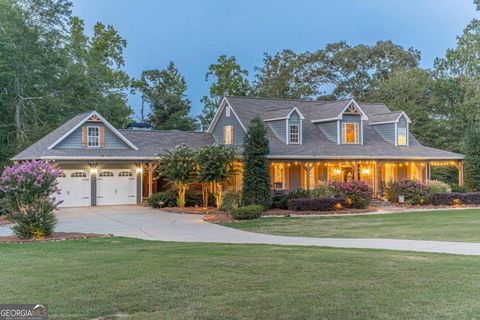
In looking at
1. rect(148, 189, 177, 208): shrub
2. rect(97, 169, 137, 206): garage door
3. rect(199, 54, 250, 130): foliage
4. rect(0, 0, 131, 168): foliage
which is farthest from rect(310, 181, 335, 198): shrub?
rect(199, 54, 250, 130): foliage

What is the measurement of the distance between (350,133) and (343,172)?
2392 mm

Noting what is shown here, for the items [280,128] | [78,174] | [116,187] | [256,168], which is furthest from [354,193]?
[78,174]

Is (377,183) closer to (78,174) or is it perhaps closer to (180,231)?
(180,231)

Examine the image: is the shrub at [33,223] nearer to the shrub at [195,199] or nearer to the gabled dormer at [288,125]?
the shrub at [195,199]

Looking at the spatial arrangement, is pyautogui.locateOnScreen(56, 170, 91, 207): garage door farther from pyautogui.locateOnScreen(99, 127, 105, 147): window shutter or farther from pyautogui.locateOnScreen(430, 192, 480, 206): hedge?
pyautogui.locateOnScreen(430, 192, 480, 206): hedge

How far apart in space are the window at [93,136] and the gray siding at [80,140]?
0.91 feet

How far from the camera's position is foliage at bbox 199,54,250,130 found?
50406mm

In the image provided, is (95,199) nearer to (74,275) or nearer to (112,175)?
(112,175)

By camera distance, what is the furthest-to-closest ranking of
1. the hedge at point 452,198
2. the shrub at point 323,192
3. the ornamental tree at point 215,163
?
the hedge at point 452,198 < the shrub at point 323,192 < the ornamental tree at point 215,163

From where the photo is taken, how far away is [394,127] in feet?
103

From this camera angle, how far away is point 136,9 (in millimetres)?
89938

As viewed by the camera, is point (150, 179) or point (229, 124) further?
point (229, 124)

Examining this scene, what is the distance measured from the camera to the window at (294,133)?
1138 inches

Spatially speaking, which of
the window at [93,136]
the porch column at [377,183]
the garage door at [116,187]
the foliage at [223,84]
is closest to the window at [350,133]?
the porch column at [377,183]
